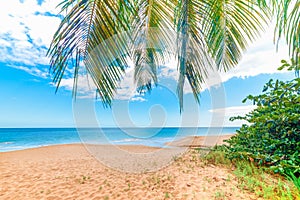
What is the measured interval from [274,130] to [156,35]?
117 inches

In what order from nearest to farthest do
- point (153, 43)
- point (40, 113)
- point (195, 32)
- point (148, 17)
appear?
1. point (195, 32)
2. point (148, 17)
3. point (153, 43)
4. point (40, 113)

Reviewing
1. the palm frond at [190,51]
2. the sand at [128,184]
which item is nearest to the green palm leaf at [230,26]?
the palm frond at [190,51]

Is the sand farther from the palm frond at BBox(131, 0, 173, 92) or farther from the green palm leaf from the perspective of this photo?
the green palm leaf

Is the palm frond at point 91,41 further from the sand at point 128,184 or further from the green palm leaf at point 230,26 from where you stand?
the sand at point 128,184

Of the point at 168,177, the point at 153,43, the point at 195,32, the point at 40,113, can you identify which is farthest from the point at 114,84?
the point at 40,113

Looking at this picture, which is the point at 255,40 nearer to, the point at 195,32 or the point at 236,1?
the point at 236,1

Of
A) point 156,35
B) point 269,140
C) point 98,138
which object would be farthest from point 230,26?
Answer: point 98,138

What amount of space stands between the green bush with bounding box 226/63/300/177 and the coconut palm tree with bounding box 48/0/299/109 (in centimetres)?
185

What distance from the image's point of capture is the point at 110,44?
4.46 ft

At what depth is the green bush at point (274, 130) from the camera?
3.19 meters

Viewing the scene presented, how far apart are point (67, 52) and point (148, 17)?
1.63m

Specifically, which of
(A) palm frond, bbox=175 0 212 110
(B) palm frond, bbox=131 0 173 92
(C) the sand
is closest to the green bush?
(C) the sand

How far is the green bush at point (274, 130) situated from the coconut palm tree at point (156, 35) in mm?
1848

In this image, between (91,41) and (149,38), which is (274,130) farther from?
(91,41)
